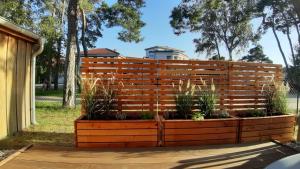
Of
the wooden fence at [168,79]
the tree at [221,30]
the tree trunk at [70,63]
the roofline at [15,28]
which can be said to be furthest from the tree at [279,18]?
the roofline at [15,28]

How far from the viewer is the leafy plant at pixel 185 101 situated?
20.3ft

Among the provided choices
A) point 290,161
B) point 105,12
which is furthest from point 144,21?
point 290,161

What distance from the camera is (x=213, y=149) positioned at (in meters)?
5.54

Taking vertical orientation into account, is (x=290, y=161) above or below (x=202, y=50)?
below

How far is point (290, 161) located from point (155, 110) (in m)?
4.42

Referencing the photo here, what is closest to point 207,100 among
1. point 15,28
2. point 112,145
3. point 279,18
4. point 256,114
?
point 256,114

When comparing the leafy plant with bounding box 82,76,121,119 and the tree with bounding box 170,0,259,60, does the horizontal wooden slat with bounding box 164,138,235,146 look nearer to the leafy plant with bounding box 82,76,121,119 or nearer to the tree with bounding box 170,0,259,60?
the leafy plant with bounding box 82,76,121,119

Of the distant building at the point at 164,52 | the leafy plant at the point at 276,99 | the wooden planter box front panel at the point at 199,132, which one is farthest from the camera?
the distant building at the point at 164,52

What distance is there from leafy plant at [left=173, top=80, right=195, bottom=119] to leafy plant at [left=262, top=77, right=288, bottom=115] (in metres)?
1.65

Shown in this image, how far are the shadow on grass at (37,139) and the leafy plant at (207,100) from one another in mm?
2296

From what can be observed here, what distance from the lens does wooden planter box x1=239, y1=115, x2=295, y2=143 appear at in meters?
6.00

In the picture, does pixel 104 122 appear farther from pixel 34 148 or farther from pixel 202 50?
pixel 202 50

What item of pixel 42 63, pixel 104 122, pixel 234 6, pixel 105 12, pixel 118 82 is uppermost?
pixel 234 6

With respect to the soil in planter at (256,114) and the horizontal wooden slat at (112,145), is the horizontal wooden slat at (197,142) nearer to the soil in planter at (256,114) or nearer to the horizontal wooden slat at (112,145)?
the horizontal wooden slat at (112,145)
